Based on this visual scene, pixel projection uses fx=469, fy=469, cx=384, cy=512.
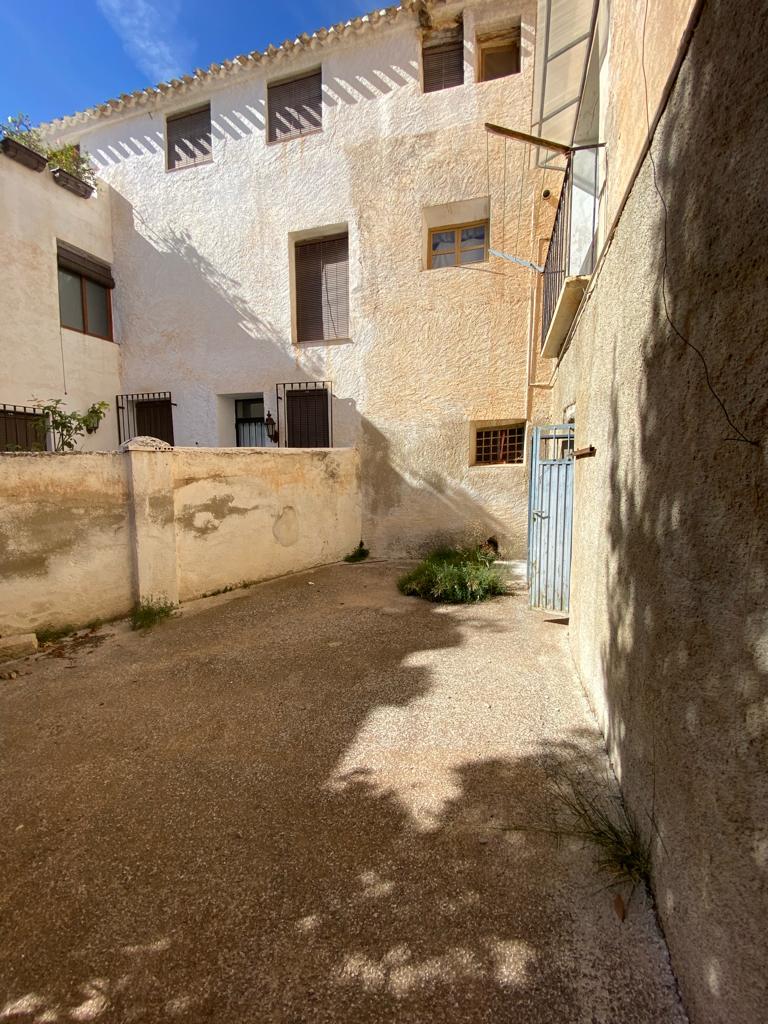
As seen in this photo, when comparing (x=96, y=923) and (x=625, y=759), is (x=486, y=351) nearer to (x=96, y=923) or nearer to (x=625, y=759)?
(x=625, y=759)

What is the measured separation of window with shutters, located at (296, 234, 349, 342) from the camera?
911 centimetres

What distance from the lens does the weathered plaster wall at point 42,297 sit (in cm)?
810

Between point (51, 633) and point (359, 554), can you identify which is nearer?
point (51, 633)

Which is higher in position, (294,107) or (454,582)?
(294,107)

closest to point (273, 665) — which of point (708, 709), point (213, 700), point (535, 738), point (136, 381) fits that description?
point (213, 700)

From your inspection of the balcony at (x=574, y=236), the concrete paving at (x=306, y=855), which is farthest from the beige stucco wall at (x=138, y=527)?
the balcony at (x=574, y=236)

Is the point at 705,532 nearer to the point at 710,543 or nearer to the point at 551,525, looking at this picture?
the point at 710,543

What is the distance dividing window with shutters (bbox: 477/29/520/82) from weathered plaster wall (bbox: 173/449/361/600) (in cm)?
699

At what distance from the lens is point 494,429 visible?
8.48m

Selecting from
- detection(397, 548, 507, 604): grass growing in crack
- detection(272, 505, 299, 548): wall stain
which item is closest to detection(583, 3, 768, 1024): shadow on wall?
detection(397, 548, 507, 604): grass growing in crack

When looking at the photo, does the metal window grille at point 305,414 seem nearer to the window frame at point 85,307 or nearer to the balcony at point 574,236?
the window frame at point 85,307

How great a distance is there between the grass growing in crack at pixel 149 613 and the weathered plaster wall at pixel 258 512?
0.35 metres

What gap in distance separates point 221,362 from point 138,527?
536 cm

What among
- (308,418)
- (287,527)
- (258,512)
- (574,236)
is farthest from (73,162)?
(574,236)
